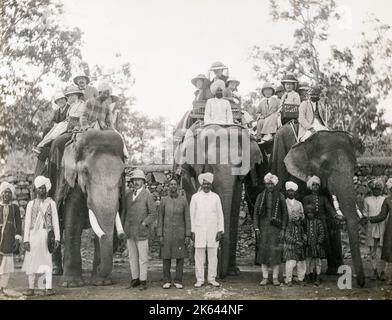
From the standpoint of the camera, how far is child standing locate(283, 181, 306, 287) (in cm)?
670

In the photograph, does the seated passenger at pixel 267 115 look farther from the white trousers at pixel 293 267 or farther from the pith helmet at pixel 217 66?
the white trousers at pixel 293 267

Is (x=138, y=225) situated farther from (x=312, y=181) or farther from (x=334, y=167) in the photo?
(x=334, y=167)

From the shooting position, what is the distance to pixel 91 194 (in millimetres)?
6703

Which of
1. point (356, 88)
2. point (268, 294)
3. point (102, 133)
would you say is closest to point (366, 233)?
point (268, 294)

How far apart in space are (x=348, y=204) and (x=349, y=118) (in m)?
2.14

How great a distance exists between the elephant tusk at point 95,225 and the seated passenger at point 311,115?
108 inches

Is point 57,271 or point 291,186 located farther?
point 57,271

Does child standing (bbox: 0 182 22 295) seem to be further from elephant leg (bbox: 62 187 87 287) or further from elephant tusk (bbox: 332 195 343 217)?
elephant tusk (bbox: 332 195 343 217)

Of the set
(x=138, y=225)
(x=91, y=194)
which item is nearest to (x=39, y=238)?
(x=91, y=194)

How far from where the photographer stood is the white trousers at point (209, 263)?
6594 millimetres

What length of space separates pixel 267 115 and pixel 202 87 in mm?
1177

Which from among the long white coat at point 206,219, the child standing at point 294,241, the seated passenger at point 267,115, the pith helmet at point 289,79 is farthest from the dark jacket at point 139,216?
the pith helmet at point 289,79
